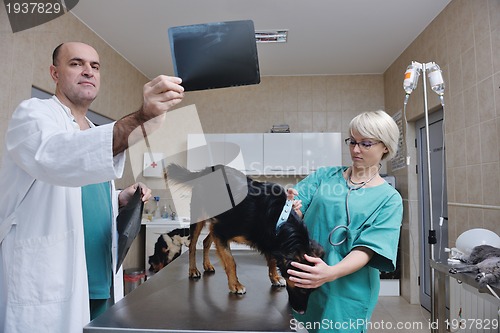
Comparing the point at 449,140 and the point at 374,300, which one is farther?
the point at 449,140

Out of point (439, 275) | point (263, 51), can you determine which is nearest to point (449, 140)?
point (439, 275)

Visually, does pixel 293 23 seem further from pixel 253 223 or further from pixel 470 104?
pixel 253 223

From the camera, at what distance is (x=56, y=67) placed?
3.57ft

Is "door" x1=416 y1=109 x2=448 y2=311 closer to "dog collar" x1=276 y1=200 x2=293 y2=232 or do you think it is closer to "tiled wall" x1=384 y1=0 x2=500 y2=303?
"tiled wall" x1=384 y1=0 x2=500 y2=303

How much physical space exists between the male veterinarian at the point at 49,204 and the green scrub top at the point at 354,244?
66 centimetres

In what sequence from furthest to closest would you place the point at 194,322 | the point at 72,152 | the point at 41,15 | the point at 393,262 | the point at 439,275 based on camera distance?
1. the point at 41,15
2. the point at 439,275
3. the point at 393,262
4. the point at 194,322
5. the point at 72,152

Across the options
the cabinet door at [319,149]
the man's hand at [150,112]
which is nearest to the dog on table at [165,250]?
the cabinet door at [319,149]

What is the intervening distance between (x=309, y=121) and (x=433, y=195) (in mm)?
1852

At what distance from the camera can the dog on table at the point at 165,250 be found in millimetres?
3902

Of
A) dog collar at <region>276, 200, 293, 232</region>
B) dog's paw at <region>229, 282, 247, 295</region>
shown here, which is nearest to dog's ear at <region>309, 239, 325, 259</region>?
dog collar at <region>276, 200, 293, 232</region>

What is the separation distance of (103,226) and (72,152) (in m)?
0.49

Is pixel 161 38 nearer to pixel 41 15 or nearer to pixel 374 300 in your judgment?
pixel 41 15

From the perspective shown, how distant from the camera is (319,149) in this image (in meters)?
4.24

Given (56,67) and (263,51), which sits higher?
(263,51)
